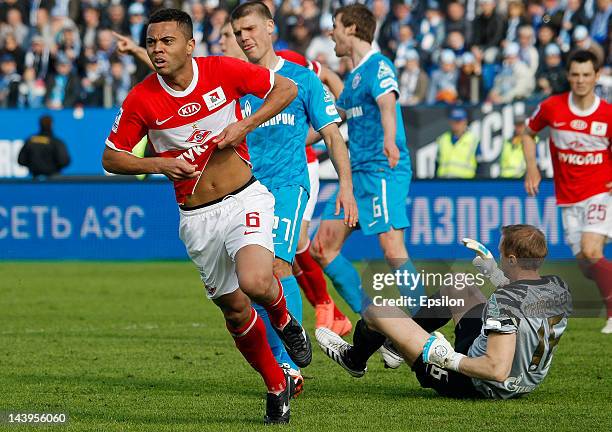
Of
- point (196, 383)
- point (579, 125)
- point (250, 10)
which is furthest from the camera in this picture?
point (579, 125)

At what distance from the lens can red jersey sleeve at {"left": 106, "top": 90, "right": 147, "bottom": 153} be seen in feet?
23.1

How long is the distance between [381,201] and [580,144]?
2.26 metres

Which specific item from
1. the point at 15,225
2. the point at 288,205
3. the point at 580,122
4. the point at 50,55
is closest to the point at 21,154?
the point at 15,225

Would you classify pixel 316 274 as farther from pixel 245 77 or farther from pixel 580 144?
pixel 245 77

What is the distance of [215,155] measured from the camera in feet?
23.6

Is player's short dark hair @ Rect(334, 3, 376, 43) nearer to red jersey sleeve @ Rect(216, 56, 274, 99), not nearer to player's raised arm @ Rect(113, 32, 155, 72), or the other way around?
player's raised arm @ Rect(113, 32, 155, 72)

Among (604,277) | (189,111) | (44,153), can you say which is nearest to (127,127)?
(189,111)

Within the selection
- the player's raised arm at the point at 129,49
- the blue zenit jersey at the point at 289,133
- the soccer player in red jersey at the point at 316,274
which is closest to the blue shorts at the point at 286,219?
the blue zenit jersey at the point at 289,133

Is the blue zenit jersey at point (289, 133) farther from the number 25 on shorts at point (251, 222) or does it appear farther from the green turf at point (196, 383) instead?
the green turf at point (196, 383)

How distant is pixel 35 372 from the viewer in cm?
912

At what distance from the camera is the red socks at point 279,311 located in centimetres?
720

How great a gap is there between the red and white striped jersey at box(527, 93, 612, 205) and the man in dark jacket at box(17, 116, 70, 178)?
10501mm

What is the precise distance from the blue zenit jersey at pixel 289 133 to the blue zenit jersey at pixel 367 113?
1.80m

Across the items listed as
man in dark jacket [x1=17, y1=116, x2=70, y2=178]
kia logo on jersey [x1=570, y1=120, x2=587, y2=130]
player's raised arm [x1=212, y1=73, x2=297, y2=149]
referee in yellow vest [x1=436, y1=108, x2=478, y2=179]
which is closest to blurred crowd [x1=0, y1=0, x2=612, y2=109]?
referee in yellow vest [x1=436, y1=108, x2=478, y2=179]
